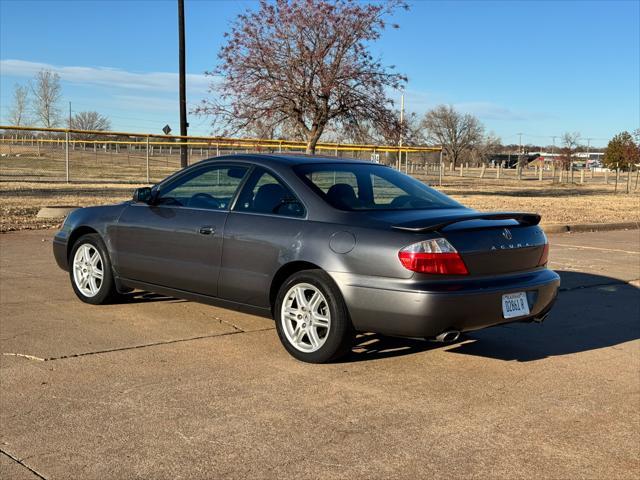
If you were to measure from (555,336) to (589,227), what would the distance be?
1046 centimetres

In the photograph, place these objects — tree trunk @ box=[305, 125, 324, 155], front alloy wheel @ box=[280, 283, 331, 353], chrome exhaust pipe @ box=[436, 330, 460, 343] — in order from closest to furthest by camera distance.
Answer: chrome exhaust pipe @ box=[436, 330, 460, 343] → front alloy wheel @ box=[280, 283, 331, 353] → tree trunk @ box=[305, 125, 324, 155]

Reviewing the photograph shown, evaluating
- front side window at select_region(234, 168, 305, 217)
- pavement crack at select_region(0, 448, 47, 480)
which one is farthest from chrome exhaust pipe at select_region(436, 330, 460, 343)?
pavement crack at select_region(0, 448, 47, 480)

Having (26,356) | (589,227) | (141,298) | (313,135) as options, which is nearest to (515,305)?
(26,356)

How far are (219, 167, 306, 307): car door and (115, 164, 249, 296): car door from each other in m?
0.12

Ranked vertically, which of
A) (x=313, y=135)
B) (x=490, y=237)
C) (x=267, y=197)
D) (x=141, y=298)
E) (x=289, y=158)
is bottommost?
(x=141, y=298)

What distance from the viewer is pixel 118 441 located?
358 centimetres

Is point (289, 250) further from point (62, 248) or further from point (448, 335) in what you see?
point (62, 248)

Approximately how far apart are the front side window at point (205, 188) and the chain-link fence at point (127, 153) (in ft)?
23.2

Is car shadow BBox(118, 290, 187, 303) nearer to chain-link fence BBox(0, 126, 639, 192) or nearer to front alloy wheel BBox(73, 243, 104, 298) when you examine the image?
front alloy wheel BBox(73, 243, 104, 298)

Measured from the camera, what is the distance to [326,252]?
16.0ft

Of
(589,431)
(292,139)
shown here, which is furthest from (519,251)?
(292,139)

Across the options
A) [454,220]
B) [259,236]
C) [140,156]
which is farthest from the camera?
[140,156]

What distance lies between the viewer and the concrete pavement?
342 centimetres

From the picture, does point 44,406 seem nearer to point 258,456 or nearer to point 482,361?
point 258,456
